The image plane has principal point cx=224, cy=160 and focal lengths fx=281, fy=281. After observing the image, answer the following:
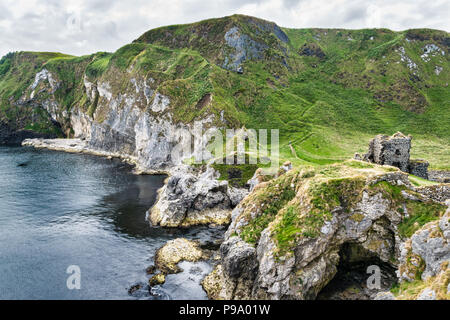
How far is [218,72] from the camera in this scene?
12975 cm

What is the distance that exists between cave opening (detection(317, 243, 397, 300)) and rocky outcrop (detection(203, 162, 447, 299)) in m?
0.21

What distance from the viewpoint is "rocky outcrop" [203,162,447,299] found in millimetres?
27922

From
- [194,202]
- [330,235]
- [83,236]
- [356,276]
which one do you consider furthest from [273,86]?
[356,276]

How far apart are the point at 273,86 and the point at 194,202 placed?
10174cm

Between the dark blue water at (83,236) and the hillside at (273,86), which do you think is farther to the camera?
the hillside at (273,86)

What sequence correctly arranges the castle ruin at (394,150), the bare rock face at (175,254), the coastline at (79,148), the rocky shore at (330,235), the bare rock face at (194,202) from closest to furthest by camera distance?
the rocky shore at (330,235), the bare rock face at (175,254), the castle ruin at (394,150), the bare rock face at (194,202), the coastline at (79,148)

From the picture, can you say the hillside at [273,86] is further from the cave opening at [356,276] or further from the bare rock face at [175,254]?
the cave opening at [356,276]

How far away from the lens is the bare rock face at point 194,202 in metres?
56.0

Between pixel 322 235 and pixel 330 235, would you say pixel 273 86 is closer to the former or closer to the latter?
pixel 330 235

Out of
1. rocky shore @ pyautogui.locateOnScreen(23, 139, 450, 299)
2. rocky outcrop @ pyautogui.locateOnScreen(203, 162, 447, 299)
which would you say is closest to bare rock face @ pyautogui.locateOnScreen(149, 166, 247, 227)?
rocky shore @ pyautogui.locateOnScreen(23, 139, 450, 299)

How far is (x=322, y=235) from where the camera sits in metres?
28.5

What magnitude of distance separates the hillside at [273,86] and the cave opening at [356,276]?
1941 inches

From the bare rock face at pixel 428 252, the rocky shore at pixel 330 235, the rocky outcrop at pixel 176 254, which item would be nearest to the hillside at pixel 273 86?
the rocky outcrop at pixel 176 254

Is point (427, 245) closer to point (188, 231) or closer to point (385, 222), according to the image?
point (385, 222)
